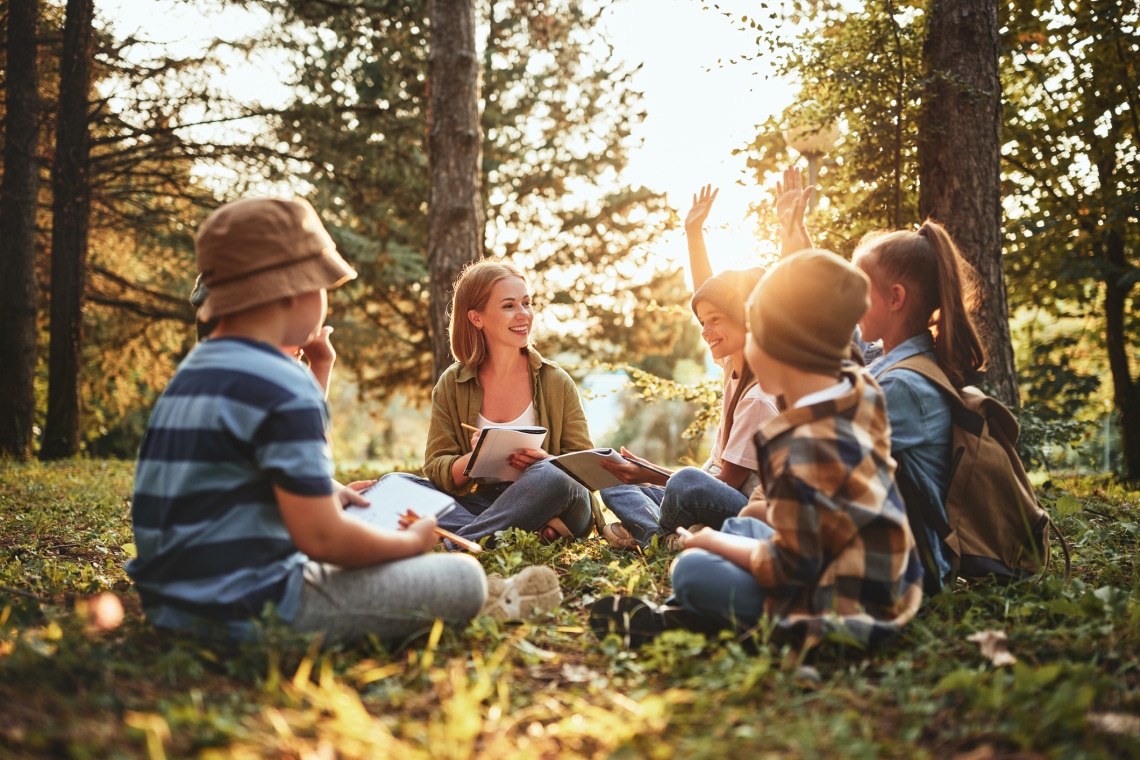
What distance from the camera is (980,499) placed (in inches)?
107

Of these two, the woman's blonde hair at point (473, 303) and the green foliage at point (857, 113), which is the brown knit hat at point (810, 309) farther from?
the green foliage at point (857, 113)

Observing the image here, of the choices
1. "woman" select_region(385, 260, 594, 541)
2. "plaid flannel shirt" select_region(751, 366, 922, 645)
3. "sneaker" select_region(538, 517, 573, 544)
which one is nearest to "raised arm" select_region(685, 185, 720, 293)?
"woman" select_region(385, 260, 594, 541)

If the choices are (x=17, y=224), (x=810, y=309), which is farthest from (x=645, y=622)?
(x=17, y=224)

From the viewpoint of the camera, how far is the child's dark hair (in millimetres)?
2801

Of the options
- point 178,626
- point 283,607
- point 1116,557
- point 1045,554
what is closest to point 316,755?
point 283,607

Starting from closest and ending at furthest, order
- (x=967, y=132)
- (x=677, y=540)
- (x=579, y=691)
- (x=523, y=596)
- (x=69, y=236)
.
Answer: (x=579, y=691) < (x=523, y=596) < (x=677, y=540) < (x=967, y=132) < (x=69, y=236)

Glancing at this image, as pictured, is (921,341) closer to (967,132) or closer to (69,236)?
(967,132)

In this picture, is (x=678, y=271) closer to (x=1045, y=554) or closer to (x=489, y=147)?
(x=489, y=147)

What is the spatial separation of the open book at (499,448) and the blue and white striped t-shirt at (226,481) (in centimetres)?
166

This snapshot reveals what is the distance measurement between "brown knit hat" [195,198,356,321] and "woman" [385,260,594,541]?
6.71ft

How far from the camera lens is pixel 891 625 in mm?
2199

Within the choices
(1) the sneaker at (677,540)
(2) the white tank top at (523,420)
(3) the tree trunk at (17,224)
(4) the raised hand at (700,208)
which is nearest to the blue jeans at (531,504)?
(2) the white tank top at (523,420)

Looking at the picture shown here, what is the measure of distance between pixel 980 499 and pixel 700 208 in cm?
213

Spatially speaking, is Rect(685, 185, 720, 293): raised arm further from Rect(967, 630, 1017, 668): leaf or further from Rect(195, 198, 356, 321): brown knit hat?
Rect(195, 198, 356, 321): brown knit hat
